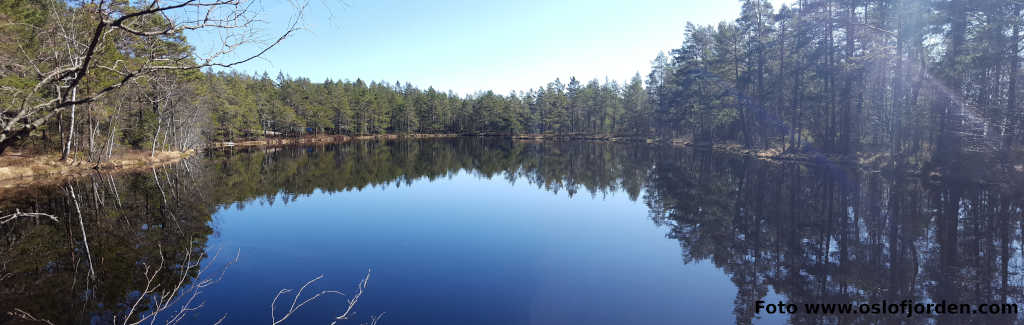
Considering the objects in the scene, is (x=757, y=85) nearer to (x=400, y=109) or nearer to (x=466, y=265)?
(x=466, y=265)

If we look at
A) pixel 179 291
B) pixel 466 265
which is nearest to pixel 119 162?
pixel 179 291

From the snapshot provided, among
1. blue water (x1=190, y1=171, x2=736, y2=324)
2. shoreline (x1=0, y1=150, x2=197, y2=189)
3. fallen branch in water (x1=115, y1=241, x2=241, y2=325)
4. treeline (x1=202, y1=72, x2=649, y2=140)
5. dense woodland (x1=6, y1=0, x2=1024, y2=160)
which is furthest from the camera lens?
treeline (x1=202, y1=72, x2=649, y2=140)

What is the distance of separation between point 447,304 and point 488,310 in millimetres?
728

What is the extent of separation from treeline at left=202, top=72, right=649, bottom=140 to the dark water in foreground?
133 ft

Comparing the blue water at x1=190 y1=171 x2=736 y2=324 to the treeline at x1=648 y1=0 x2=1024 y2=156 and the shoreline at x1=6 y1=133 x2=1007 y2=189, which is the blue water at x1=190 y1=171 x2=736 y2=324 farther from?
the treeline at x1=648 y1=0 x2=1024 y2=156

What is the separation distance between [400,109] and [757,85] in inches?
2630

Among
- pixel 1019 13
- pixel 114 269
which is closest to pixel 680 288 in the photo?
pixel 114 269

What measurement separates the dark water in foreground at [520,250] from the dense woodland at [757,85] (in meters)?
3.11

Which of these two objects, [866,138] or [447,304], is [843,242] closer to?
[447,304]

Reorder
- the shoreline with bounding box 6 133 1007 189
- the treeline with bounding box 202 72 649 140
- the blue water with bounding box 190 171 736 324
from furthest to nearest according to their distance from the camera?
1. the treeline with bounding box 202 72 649 140
2. the shoreline with bounding box 6 133 1007 189
3. the blue water with bounding box 190 171 736 324

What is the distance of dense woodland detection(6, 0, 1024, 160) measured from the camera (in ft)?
14.9

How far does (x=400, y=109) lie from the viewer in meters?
86.8

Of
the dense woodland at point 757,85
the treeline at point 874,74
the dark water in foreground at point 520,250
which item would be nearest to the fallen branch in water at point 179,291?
the dark water in foreground at point 520,250

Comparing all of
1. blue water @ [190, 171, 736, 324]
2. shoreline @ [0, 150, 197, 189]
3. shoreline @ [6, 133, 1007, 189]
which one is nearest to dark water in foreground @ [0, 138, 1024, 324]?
blue water @ [190, 171, 736, 324]
